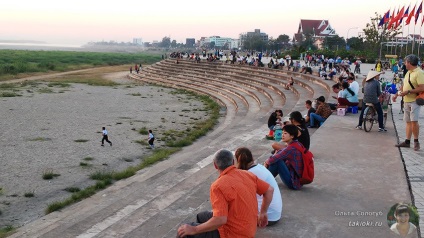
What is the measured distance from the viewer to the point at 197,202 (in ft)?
18.1

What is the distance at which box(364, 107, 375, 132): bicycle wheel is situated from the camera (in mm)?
9203

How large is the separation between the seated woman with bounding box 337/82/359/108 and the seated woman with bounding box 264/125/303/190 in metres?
6.55

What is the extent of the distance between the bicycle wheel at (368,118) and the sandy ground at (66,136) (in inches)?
255

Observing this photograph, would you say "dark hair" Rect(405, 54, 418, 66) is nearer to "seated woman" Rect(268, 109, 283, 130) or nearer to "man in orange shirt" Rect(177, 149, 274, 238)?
"seated woman" Rect(268, 109, 283, 130)

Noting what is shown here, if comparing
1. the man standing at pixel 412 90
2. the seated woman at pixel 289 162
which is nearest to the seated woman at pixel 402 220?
the seated woman at pixel 289 162

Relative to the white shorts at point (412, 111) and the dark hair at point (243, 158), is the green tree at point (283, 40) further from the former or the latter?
the dark hair at point (243, 158)

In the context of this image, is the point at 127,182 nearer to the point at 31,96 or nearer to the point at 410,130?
the point at 410,130

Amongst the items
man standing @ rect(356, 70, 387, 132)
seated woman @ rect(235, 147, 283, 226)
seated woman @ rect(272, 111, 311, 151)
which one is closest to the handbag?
man standing @ rect(356, 70, 387, 132)

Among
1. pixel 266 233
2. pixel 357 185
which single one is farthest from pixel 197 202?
pixel 357 185

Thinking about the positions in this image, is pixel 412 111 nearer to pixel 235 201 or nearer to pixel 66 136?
pixel 235 201

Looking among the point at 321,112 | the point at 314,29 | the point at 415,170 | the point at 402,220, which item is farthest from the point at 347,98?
the point at 314,29

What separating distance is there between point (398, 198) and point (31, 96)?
2643cm

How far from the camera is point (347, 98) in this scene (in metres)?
11.5

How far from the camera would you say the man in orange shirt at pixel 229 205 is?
322 centimetres
